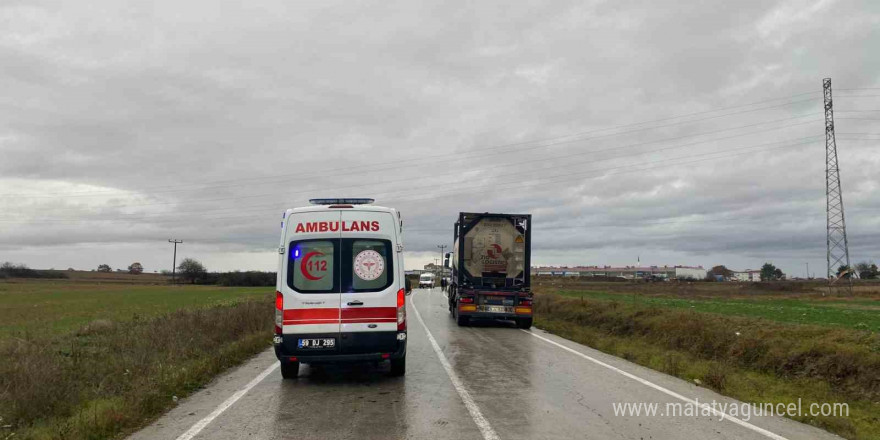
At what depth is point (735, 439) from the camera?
6.21 metres

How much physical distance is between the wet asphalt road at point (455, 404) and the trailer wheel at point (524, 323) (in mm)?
7683

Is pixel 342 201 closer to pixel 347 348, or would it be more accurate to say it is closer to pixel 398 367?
pixel 347 348

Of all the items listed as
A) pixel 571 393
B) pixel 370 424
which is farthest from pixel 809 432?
pixel 370 424

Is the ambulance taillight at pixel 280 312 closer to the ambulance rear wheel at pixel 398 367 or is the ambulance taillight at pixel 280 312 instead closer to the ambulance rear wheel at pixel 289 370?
the ambulance rear wheel at pixel 289 370

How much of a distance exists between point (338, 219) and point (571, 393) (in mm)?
4546

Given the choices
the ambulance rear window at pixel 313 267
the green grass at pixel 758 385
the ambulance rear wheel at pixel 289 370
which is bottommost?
the green grass at pixel 758 385

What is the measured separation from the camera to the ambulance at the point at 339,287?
924 cm

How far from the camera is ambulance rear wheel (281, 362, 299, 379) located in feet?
32.2

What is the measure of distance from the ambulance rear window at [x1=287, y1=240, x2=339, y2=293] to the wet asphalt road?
5.20ft

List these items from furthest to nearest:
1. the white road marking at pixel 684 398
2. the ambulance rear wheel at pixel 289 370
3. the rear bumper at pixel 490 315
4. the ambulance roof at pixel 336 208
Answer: the rear bumper at pixel 490 315
the ambulance rear wheel at pixel 289 370
the ambulance roof at pixel 336 208
the white road marking at pixel 684 398

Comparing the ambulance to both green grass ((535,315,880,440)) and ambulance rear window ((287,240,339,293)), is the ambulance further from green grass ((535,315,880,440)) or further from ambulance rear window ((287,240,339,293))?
green grass ((535,315,880,440))

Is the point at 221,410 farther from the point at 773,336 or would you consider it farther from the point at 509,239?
the point at 509,239

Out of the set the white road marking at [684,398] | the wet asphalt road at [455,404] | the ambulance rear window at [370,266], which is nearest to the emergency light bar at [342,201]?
the ambulance rear window at [370,266]

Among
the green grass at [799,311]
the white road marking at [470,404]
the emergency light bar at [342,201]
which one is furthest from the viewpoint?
the green grass at [799,311]
